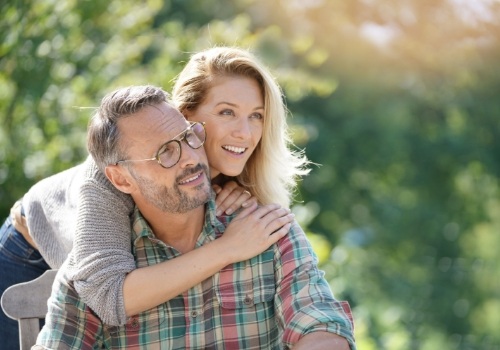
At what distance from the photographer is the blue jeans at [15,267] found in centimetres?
352

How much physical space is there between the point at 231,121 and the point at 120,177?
0.47m

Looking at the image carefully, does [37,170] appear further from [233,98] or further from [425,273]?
[425,273]

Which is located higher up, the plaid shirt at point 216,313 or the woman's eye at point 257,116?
the woman's eye at point 257,116

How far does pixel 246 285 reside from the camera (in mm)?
2832

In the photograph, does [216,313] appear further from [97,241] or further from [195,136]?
[195,136]

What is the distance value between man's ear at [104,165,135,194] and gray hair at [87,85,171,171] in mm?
18

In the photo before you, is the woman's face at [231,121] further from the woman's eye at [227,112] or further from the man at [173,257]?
the man at [173,257]

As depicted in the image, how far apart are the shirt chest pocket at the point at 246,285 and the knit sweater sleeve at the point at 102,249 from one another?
251 mm

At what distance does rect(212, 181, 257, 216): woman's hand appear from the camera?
9.87 feet

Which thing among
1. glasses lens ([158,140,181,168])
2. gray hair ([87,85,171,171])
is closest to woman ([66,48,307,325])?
gray hair ([87,85,171,171])

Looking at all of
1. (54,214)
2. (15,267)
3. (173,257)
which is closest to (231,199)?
(173,257)

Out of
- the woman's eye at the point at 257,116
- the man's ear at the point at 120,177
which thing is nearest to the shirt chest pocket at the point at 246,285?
the man's ear at the point at 120,177

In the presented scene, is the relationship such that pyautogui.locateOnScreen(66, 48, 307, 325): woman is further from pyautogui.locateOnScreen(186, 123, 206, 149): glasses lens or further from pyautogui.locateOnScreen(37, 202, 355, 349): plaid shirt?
pyautogui.locateOnScreen(186, 123, 206, 149): glasses lens

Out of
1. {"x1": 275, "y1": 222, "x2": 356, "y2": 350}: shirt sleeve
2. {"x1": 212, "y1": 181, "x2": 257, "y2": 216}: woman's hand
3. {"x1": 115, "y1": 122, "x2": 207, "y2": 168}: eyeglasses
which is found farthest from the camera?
{"x1": 212, "y1": 181, "x2": 257, "y2": 216}: woman's hand
